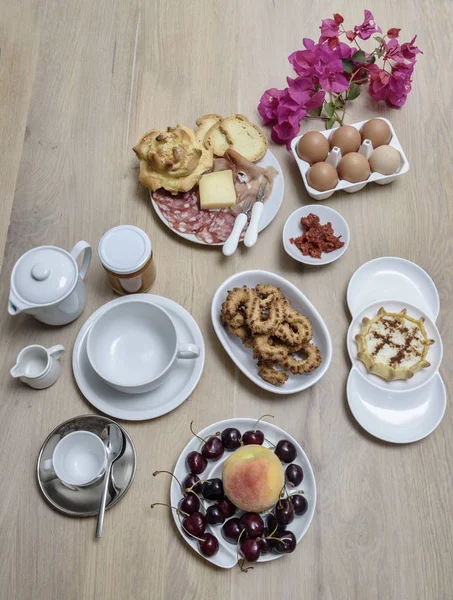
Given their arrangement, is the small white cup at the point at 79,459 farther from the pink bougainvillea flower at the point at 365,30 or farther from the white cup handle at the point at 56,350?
the pink bougainvillea flower at the point at 365,30

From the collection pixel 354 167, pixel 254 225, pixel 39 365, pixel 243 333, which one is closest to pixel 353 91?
pixel 354 167

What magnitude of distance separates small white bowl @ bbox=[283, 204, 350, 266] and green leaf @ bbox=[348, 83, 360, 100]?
0.35m

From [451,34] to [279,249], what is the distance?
0.88 metres

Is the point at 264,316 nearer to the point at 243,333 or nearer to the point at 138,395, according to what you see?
the point at 243,333

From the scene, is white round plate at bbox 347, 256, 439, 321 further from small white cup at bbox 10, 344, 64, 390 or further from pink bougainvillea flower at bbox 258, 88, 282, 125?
small white cup at bbox 10, 344, 64, 390

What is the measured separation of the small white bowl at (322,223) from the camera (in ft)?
4.33

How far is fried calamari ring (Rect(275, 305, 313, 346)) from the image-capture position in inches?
47.3

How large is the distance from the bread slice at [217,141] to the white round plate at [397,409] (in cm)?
63

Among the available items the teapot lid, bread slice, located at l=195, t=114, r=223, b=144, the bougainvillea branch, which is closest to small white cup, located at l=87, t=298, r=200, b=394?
the teapot lid

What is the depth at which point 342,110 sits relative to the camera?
152 cm

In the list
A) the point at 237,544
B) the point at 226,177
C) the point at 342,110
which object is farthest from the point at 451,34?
the point at 237,544

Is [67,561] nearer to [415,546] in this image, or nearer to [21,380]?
[21,380]

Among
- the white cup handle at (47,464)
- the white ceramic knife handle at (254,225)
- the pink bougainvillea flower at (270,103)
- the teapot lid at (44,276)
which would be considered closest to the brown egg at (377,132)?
the pink bougainvillea flower at (270,103)

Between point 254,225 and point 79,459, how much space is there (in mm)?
640
